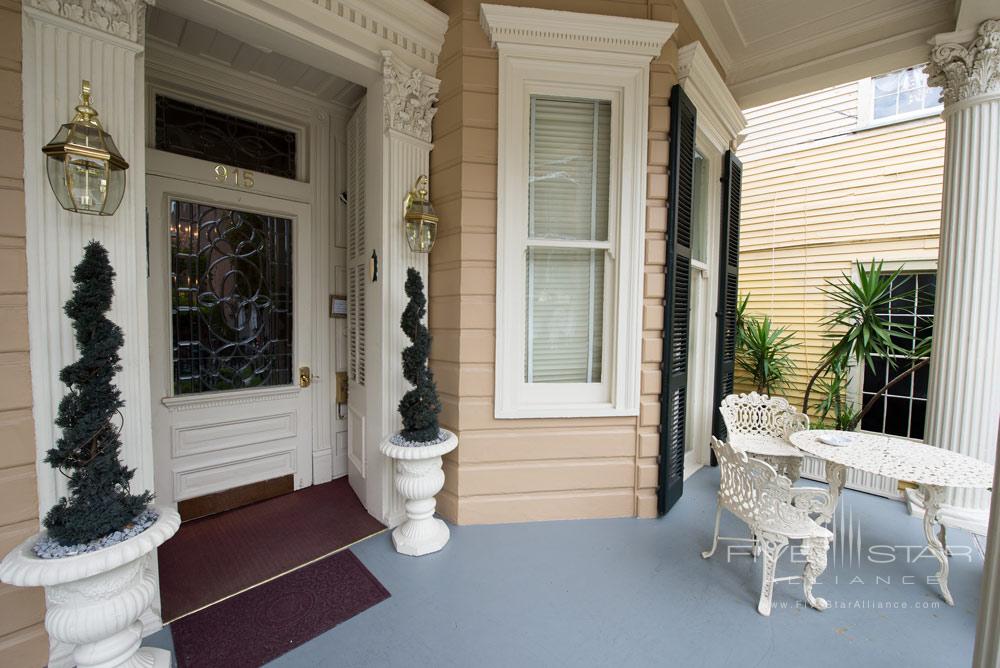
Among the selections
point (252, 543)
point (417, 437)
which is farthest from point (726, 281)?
point (252, 543)

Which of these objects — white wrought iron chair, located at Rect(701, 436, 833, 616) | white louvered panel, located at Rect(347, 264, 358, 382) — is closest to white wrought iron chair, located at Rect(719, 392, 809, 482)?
white wrought iron chair, located at Rect(701, 436, 833, 616)

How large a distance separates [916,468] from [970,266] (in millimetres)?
1465

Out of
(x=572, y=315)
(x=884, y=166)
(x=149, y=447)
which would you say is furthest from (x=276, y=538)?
(x=884, y=166)

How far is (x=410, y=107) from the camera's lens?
100 inches

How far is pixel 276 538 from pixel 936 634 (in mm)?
3335

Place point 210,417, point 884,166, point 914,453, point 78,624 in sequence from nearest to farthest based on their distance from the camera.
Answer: point 78,624, point 914,453, point 210,417, point 884,166

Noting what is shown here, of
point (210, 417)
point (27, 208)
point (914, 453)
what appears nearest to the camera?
point (27, 208)

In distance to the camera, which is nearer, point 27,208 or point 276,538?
point 27,208

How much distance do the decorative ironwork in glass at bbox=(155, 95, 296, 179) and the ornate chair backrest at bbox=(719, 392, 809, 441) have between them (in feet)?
12.5

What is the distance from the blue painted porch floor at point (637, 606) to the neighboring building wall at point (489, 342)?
0.70 feet

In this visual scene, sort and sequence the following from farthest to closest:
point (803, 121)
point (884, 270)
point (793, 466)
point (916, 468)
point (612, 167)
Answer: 1. point (803, 121)
2. point (884, 270)
3. point (793, 466)
4. point (612, 167)
5. point (916, 468)

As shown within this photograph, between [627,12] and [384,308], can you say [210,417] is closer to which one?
[384,308]

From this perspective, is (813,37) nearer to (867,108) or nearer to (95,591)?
(867,108)

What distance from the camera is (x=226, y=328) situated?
2.82 meters
